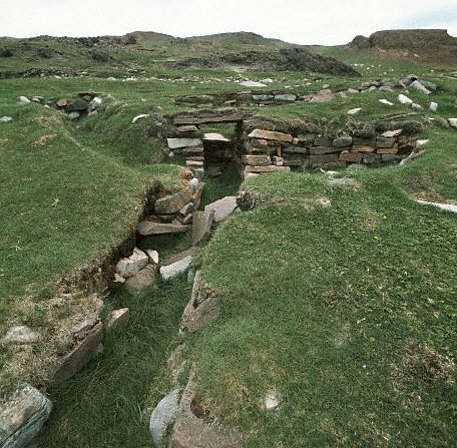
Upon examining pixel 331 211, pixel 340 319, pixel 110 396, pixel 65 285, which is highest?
pixel 331 211

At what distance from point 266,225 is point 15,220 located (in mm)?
4564

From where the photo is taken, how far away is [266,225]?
6152 millimetres

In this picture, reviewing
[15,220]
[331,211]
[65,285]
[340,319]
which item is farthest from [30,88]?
[340,319]

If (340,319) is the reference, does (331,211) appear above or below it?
above

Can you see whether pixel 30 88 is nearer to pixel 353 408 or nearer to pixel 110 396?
pixel 110 396

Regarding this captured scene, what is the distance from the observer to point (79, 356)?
17.0 ft

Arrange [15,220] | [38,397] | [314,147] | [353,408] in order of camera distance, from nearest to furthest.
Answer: [353,408] < [38,397] < [15,220] < [314,147]

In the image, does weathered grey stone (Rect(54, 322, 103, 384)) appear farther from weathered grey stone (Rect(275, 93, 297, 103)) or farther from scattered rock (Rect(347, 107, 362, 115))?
weathered grey stone (Rect(275, 93, 297, 103))

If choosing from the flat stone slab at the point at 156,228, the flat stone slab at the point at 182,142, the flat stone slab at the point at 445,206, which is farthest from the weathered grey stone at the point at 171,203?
the flat stone slab at the point at 445,206

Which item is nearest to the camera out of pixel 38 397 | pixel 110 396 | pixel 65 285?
pixel 38 397

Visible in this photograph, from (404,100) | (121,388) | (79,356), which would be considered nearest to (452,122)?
(404,100)

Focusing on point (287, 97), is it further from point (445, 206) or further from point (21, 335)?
point (21, 335)

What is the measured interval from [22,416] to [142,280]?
115 inches

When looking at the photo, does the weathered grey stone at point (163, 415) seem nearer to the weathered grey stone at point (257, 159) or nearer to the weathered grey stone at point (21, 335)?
the weathered grey stone at point (21, 335)
